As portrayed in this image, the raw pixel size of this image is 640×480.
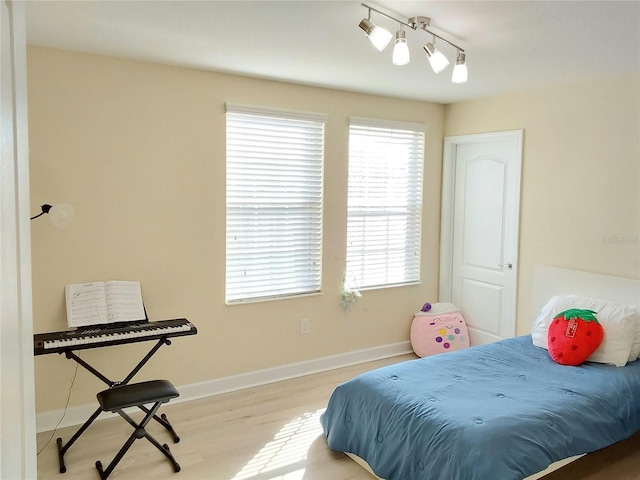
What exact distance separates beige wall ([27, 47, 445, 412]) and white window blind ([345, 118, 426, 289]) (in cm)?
17

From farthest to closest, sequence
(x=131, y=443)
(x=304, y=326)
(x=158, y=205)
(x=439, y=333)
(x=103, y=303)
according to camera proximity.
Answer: (x=439, y=333), (x=304, y=326), (x=158, y=205), (x=103, y=303), (x=131, y=443)

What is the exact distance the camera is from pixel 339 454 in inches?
121

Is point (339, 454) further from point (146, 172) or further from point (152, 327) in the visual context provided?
point (146, 172)

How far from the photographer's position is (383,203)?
15.5 feet

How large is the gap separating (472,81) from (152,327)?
295 centimetres

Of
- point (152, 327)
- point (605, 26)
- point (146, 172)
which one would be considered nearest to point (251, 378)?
point (152, 327)

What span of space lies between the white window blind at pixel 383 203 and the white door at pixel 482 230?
350mm

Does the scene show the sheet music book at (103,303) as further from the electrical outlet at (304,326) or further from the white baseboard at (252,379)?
the electrical outlet at (304,326)

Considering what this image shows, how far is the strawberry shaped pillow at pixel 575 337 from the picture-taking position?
3.27 meters

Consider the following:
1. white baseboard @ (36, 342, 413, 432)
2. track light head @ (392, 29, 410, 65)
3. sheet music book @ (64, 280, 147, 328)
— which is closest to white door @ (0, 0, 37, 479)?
track light head @ (392, 29, 410, 65)

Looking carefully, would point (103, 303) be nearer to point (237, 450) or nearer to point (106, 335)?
point (106, 335)

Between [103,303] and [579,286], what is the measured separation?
3443 millimetres

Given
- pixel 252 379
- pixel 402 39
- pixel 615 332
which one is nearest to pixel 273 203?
pixel 252 379

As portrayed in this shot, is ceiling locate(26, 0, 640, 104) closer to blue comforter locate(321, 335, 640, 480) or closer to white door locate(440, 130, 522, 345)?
white door locate(440, 130, 522, 345)
